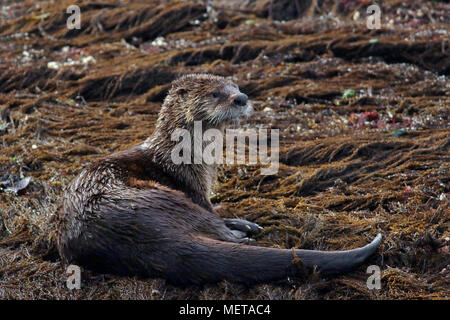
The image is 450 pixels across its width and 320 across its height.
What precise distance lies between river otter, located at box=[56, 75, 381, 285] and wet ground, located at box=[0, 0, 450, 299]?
0.33 feet

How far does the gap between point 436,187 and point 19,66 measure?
634 centimetres

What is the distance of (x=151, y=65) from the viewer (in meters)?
8.20

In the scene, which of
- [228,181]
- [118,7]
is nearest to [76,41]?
[118,7]

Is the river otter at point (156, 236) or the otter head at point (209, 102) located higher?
the otter head at point (209, 102)

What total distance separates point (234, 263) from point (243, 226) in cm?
98

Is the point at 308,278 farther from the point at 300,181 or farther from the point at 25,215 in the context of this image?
the point at 25,215

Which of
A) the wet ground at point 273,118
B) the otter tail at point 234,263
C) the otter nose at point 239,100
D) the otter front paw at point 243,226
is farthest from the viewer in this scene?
the otter nose at point 239,100


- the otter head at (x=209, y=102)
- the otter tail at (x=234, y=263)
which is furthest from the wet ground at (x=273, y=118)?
the otter head at (x=209, y=102)

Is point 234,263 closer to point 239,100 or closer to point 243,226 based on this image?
point 243,226

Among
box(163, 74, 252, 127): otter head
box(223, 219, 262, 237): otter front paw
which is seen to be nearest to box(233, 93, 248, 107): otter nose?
box(163, 74, 252, 127): otter head

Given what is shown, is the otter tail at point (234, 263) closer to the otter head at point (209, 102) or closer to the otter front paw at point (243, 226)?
the otter front paw at point (243, 226)

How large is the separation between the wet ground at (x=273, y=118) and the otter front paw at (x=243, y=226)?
7cm

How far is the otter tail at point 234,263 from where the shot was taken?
11.2 ft
